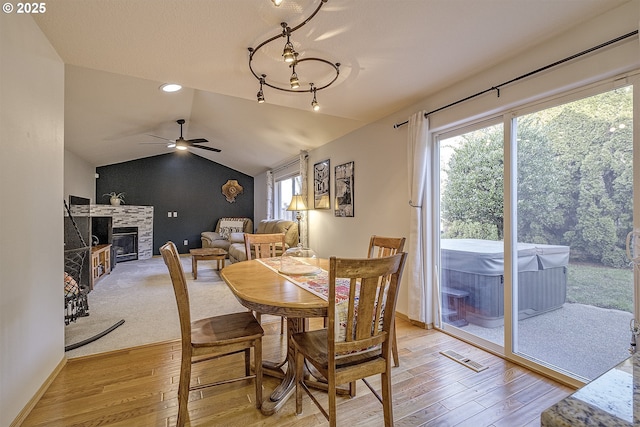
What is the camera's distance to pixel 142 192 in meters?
7.45

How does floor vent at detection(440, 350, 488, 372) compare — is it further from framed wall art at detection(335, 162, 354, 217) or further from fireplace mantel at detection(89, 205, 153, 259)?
fireplace mantel at detection(89, 205, 153, 259)

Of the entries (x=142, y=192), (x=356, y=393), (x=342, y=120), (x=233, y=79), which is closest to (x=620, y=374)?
(x=356, y=393)

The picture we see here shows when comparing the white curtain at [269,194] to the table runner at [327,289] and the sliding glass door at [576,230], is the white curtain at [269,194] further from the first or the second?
the sliding glass door at [576,230]

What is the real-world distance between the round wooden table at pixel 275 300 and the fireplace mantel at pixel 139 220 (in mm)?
5890

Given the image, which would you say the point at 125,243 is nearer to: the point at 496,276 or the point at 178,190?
the point at 178,190

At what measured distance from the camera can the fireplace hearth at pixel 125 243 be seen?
6555 mm

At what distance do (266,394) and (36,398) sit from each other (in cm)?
137

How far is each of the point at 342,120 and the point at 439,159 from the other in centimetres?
151

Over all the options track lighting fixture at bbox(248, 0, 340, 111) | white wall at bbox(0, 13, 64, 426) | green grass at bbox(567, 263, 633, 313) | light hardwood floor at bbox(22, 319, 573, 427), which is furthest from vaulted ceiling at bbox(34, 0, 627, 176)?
light hardwood floor at bbox(22, 319, 573, 427)

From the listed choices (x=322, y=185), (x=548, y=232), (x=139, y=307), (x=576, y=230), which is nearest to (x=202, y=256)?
(x=139, y=307)

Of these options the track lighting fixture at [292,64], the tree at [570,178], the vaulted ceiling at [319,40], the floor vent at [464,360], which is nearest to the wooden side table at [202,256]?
the vaulted ceiling at [319,40]

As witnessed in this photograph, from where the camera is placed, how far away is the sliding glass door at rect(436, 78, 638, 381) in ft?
5.75

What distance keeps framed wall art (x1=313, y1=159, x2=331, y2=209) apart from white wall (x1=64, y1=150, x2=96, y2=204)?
4.24m

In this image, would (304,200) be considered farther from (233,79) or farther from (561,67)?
(561,67)
